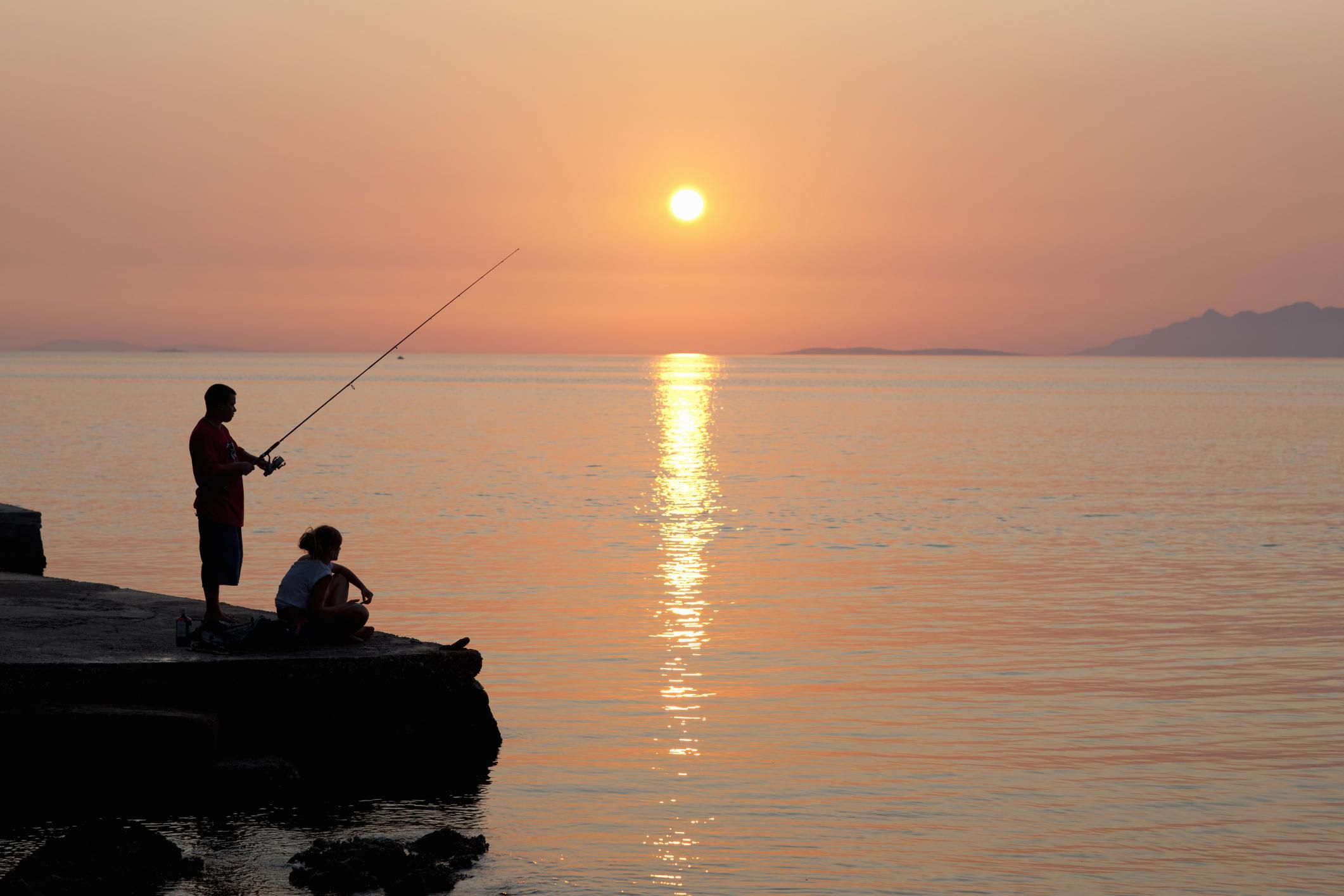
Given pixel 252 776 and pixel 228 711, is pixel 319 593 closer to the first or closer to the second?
pixel 228 711

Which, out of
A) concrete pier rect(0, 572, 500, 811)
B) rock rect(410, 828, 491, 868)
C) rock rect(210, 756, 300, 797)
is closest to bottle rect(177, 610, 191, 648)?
concrete pier rect(0, 572, 500, 811)

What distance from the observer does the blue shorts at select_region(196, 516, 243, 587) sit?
10133 mm

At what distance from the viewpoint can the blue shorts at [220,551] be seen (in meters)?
10.1

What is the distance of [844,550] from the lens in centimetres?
2186

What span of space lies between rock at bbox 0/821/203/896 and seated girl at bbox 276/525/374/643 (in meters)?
2.02

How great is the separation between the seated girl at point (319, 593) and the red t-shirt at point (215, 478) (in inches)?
26.6

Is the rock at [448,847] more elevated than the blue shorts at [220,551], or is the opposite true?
the blue shorts at [220,551]

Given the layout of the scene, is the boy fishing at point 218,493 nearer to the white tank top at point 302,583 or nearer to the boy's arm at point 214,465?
the boy's arm at point 214,465

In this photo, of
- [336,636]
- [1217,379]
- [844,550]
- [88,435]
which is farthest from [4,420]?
[1217,379]

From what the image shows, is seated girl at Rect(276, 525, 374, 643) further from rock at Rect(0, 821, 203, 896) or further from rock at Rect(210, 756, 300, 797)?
rock at Rect(0, 821, 203, 896)

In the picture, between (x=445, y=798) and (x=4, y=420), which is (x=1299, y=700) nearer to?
(x=445, y=798)

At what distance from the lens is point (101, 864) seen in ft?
24.1

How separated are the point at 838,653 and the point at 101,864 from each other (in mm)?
7689

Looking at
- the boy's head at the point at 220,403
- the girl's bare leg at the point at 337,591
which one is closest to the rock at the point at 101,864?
the girl's bare leg at the point at 337,591
